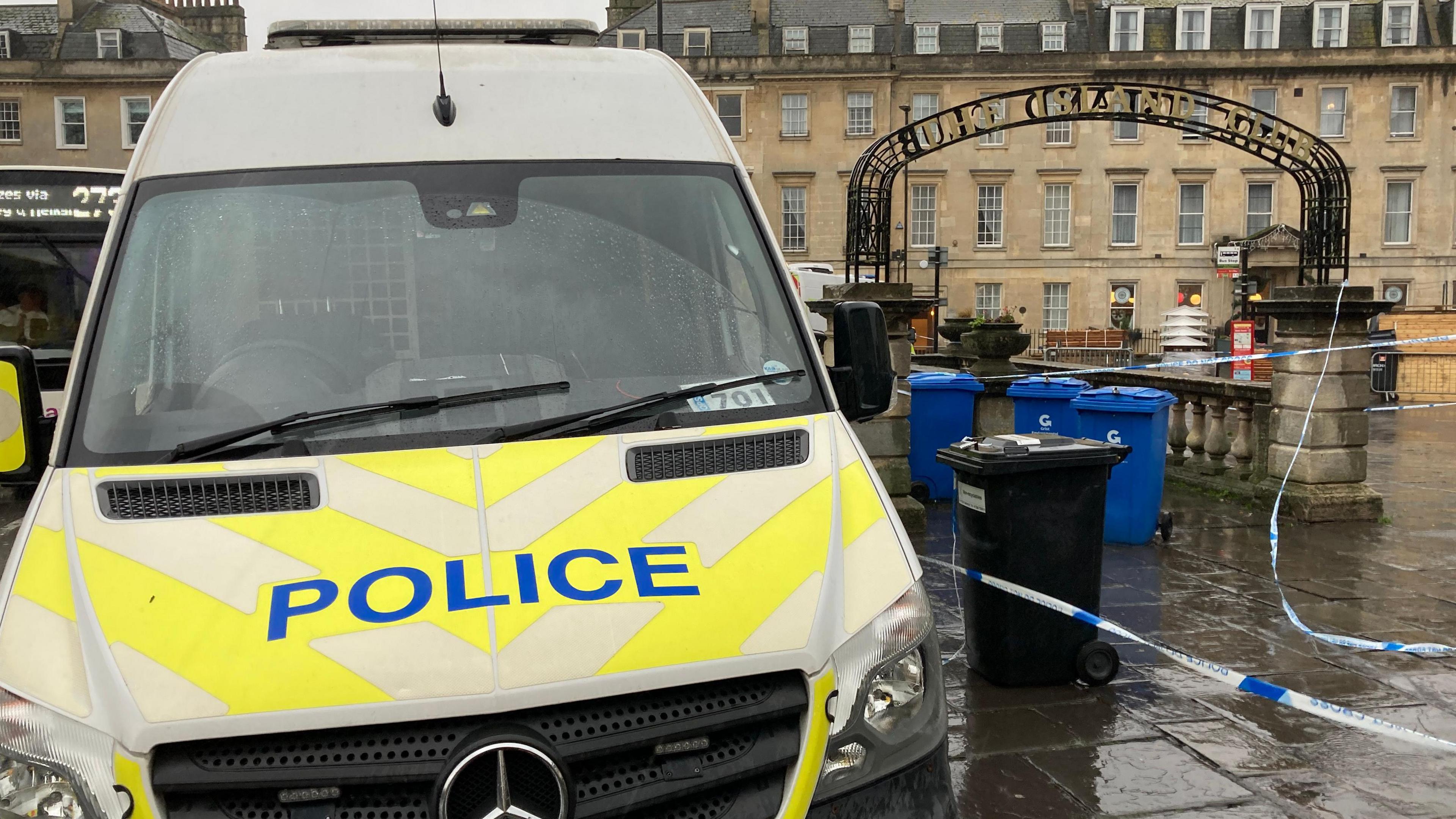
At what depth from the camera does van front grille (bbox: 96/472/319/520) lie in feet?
9.24

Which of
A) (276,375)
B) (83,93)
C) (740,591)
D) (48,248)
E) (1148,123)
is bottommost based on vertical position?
(740,591)

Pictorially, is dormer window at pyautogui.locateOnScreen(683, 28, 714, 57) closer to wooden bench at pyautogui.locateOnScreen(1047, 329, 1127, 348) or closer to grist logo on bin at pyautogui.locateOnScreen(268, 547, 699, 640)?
wooden bench at pyautogui.locateOnScreen(1047, 329, 1127, 348)

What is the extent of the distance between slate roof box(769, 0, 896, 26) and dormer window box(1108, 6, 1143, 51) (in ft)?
30.2

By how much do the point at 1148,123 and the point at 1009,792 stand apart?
898 centimetres

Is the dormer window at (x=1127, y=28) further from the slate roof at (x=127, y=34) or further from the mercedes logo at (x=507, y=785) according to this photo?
the mercedes logo at (x=507, y=785)

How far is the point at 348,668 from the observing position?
7.89 ft

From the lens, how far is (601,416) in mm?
3162

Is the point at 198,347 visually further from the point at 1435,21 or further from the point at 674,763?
the point at 1435,21

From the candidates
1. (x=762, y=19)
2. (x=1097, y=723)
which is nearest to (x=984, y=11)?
(x=762, y=19)

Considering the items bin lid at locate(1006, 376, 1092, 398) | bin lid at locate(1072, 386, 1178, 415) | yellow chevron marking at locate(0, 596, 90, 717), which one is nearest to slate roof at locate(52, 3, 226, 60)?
bin lid at locate(1006, 376, 1092, 398)

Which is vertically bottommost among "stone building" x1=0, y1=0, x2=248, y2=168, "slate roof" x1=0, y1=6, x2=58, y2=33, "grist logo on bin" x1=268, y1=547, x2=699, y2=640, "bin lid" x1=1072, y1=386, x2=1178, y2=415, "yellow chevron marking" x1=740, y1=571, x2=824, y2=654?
"bin lid" x1=1072, y1=386, x2=1178, y2=415

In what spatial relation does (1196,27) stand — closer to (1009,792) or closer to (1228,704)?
(1228,704)

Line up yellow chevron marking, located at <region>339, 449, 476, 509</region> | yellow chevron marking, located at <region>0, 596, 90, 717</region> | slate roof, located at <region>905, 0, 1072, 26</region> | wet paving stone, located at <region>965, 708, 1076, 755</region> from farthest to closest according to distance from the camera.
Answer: slate roof, located at <region>905, 0, 1072, 26</region>
wet paving stone, located at <region>965, 708, 1076, 755</region>
yellow chevron marking, located at <region>339, 449, 476, 509</region>
yellow chevron marking, located at <region>0, 596, 90, 717</region>

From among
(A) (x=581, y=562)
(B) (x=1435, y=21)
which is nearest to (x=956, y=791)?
(A) (x=581, y=562)
